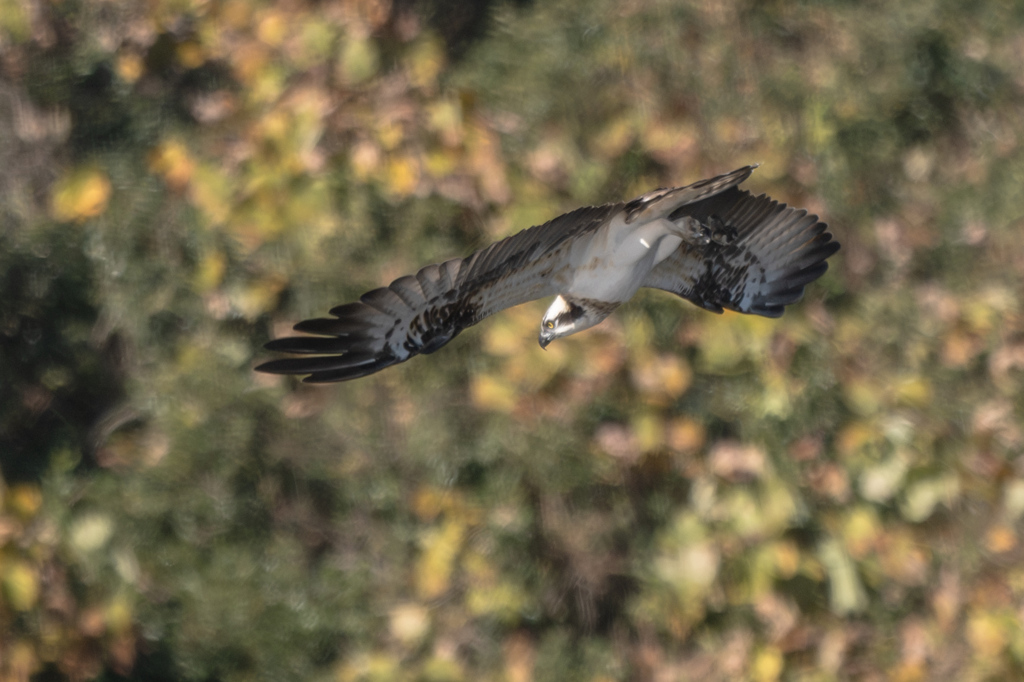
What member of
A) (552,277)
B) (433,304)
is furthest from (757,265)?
(433,304)

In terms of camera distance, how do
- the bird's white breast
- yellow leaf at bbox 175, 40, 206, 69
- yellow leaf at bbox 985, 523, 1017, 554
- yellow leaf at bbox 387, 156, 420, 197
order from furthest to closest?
yellow leaf at bbox 985, 523, 1017, 554, yellow leaf at bbox 175, 40, 206, 69, yellow leaf at bbox 387, 156, 420, 197, the bird's white breast

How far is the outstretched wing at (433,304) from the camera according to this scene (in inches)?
124

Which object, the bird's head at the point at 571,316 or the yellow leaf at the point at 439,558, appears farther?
the yellow leaf at the point at 439,558

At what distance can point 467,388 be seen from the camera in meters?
5.02

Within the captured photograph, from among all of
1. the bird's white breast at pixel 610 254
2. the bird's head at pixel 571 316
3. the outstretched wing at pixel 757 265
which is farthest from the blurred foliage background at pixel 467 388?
the bird's white breast at pixel 610 254

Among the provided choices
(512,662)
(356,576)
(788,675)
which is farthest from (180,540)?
(788,675)

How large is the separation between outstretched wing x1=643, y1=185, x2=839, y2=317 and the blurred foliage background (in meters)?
0.95

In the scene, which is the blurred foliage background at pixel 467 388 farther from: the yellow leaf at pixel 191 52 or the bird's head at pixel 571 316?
the bird's head at pixel 571 316

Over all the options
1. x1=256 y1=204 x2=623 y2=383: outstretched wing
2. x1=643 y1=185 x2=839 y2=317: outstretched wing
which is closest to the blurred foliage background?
x1=643 y1=185 x2=839 y2=317: outstretched wing

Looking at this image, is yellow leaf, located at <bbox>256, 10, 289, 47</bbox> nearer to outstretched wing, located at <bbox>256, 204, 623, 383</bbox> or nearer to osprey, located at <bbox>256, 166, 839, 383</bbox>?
osprey, located at <bbox>256, 166, 839, 383</bbox>

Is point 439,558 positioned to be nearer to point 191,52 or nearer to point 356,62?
point 356,62

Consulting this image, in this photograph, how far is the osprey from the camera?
10.4ft

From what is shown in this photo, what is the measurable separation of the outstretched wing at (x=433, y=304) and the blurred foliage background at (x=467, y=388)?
4.83ft

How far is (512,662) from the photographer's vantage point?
504 centimetres
